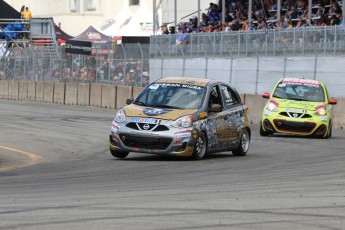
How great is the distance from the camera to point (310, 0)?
1423 inches

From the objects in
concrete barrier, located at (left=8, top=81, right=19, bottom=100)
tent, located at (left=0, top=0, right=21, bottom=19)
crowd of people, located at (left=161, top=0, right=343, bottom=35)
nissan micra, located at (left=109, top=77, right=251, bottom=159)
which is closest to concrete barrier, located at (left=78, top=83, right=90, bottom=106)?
concrete barrier, located at (left=8, top=81, right=19, bottom=100)

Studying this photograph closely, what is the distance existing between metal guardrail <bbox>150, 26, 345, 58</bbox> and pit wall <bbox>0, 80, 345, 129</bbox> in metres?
3.12

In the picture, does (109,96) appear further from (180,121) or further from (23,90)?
(180,121)

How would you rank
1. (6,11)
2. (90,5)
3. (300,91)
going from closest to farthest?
(300,91) → (6,11) → (90,5)

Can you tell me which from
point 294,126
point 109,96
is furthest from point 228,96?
point 109,96

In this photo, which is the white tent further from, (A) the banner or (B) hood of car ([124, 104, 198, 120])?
(B) hood of car ([124, 104, 198, 120])

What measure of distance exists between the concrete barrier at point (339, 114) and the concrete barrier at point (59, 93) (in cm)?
1481

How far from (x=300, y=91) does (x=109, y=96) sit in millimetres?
13732

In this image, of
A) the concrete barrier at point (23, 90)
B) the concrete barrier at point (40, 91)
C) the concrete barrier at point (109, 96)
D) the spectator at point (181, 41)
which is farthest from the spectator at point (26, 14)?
the concrete barrier at point (109, 96)

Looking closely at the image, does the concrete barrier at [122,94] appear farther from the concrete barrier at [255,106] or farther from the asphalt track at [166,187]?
the asphalt track at [166,187]

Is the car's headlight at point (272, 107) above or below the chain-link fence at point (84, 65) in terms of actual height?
above

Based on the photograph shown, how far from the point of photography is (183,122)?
17.3 metres

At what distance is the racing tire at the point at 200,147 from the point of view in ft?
57.7

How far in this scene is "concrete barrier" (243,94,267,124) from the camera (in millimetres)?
32938
